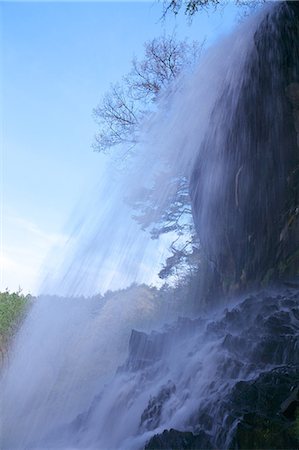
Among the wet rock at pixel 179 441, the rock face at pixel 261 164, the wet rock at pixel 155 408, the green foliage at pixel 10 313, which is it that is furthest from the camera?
the green foliage at pixel 10 313

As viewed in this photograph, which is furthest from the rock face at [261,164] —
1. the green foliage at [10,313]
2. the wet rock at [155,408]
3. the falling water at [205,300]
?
the green foliage at [10,313]

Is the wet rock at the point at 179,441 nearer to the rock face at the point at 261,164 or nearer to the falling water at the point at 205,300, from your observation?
the falling water at the point at 205,300

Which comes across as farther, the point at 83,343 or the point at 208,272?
the point at 83,343

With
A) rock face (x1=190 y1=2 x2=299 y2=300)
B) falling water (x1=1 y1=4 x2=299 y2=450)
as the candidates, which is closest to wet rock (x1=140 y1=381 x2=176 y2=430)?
falling water (x1=1 y1=4 x2=299 y2=450)

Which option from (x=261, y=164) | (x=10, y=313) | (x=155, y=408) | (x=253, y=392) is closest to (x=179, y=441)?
(x=253, y=392)

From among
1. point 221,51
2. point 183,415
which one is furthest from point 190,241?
point 183,415

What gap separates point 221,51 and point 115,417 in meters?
8.46

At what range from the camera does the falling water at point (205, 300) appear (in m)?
5.72

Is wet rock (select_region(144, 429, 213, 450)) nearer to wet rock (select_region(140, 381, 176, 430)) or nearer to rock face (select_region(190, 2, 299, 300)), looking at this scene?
wet rock (select_region(140, 381, 176, 430))

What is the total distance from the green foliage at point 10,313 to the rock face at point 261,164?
11.5m

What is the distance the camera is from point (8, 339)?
57.3 feet

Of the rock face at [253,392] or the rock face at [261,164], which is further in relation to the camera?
the rock face at [261,164]

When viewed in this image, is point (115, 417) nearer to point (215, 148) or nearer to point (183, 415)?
point (183, 415)

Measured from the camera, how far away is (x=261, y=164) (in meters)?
8.59
